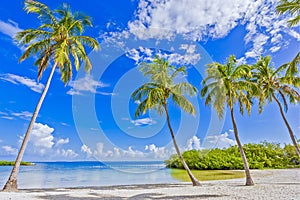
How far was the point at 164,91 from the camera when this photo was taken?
44.6 ft

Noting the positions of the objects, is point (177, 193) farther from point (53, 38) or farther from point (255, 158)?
point (255, 158)

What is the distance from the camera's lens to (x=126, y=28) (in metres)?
16.3

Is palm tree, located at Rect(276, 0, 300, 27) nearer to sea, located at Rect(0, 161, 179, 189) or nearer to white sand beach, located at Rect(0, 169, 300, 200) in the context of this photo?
white sand beach, located at Rect(0, 169, 300, 200)

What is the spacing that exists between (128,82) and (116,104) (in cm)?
159

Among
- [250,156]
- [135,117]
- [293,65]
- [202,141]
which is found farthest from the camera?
[250,156]

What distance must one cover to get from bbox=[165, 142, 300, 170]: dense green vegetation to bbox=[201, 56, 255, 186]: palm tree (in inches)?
772

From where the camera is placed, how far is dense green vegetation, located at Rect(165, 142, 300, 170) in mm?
32469

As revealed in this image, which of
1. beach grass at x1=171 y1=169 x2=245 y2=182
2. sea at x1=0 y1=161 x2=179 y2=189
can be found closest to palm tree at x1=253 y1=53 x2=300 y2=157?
beach grass at x1=171 y1=169 x2=245 y2=182

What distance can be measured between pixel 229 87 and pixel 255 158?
24.2m

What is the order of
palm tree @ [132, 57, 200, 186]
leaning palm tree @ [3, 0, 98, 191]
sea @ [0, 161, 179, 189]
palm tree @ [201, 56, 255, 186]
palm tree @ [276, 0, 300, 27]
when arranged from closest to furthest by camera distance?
1. palm tree @ [276, 0, 300, 27]
2. leaning palm tree @ [3, 0, 98, 191]
3. palm tree @ [201, 56, 255, 186]
4. palm tree @ [132, 57, 200, 186]
5. sea @ [0, 161, 179, 189]

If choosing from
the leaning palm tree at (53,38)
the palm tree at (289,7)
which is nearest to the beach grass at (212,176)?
the leaning palm tree at (53,38)

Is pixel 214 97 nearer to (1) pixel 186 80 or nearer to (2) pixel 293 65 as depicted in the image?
(1) pixel 186 80

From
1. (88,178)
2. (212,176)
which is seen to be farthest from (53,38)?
(212,176)

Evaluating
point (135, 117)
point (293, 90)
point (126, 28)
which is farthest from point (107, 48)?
point (293, 90)
